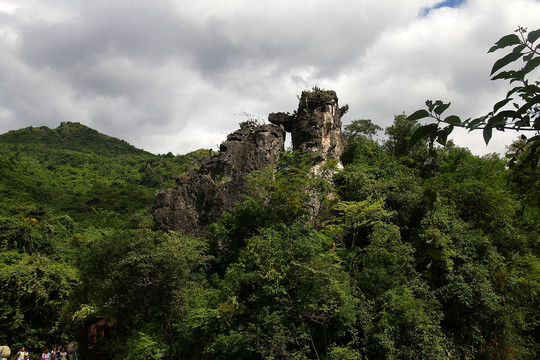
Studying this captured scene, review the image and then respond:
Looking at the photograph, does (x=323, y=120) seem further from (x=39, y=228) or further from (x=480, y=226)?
(x=39, y=228)

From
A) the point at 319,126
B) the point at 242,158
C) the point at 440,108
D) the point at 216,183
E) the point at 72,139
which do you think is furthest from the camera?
the point at 72,139

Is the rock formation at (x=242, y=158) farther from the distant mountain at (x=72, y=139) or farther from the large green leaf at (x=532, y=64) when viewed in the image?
the distant mountain at (x=72, y=139)

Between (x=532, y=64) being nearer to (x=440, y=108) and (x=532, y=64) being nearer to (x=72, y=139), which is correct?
(x=440, y=108)

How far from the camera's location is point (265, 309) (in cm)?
985

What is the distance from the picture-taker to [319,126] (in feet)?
69.8

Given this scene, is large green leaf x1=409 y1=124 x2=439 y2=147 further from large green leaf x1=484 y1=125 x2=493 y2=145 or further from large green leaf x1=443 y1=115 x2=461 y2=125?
large green leaf x1=484 y1=125 x2=493 y2=145

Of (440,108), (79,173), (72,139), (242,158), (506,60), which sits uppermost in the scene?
(72,139)

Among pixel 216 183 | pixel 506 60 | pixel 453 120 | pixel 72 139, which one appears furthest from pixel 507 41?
pixel 72 139

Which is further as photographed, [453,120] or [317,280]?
[317,280]

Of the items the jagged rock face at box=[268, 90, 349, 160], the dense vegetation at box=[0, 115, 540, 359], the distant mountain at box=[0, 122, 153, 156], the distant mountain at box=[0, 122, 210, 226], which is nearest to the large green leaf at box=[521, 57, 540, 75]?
the dense vegetation at box=[0, 115, 540, 359]

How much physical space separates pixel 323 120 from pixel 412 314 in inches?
531

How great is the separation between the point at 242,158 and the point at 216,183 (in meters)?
2.35

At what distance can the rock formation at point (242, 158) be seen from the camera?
58.8ft

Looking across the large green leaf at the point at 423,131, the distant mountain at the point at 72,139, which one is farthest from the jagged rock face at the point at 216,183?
the distant mountain at the point at 72,139
